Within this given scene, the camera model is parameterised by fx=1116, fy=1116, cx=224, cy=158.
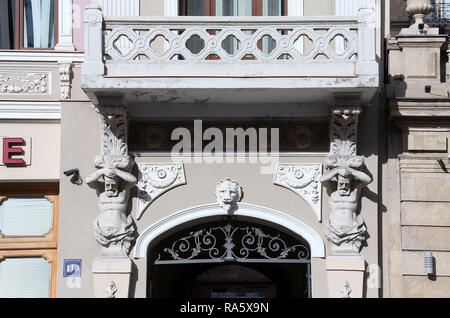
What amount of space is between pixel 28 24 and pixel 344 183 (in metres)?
4.94

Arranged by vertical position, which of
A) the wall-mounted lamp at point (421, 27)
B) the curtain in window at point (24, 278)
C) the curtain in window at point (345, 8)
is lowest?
the curtain in window at point (24, 278)

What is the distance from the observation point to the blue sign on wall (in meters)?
14.0

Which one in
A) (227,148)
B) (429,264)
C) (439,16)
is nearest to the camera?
(429,264)

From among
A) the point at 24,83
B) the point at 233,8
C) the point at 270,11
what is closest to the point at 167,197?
the point at 24,83

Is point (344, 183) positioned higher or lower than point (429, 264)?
higher

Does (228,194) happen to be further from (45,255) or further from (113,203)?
(45,255)

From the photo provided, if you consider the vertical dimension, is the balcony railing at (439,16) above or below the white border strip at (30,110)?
above

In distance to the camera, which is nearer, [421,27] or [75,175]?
[75,175]

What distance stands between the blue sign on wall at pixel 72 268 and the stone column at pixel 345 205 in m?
3.14

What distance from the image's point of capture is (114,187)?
14016mm

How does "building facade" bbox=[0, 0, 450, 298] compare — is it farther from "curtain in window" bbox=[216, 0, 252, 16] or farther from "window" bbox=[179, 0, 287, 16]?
"curtain in window" bbox=[216, 0, 252, 16]

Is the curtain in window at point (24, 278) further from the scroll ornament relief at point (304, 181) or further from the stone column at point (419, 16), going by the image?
the stone column at point (419, 16)

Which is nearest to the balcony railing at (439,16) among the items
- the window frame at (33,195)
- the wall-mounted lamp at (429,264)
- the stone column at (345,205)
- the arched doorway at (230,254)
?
the stone column at (345,205)

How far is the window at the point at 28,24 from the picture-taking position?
15281mm
